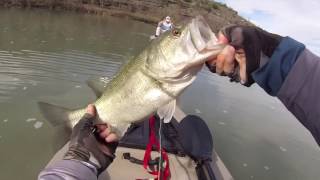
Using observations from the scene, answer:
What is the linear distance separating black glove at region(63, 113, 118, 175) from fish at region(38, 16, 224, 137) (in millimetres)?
128

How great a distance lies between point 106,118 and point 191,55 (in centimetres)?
99

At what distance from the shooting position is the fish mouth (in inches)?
81.7

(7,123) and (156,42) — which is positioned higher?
(156,42)

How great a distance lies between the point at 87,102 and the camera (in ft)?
28.1

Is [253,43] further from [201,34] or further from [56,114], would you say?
[56,114]

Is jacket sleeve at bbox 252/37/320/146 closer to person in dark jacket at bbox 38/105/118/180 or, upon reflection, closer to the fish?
the fish

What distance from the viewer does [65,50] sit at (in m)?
14.1

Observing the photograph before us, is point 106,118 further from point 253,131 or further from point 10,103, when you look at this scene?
point 253,131

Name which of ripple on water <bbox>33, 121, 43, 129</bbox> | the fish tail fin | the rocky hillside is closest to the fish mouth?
the fish tail fin

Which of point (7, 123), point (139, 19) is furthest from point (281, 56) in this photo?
point (139, 19)

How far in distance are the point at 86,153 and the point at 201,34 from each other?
3.34ft

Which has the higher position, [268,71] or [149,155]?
[268,71]

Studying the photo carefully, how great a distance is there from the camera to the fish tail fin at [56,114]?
10.1 ft

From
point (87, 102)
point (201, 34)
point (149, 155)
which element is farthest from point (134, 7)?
point (201, 34)
